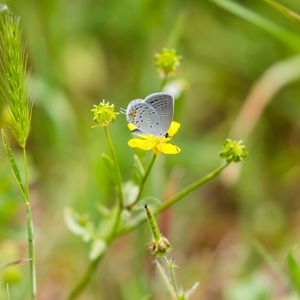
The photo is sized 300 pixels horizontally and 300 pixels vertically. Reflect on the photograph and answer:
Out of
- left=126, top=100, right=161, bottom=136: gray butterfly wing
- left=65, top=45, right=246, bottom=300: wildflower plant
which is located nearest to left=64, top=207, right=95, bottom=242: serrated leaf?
left=65, top=45, right=246, bottom=300: wildflower plant

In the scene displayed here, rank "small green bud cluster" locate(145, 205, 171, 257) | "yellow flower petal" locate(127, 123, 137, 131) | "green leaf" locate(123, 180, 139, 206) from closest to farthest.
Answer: "small green bud cluster" locate(145, 205, 171, 257), "yellow flower petal" locate(127, 123, 137, 131), "green leaf" locate(123, 180, 139, 206)

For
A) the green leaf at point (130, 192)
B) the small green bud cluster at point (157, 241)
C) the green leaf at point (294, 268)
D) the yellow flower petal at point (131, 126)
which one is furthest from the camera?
the green leaf at point (130, 192)

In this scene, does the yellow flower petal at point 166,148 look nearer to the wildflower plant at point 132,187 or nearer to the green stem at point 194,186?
the wildflower plant at point 132,187

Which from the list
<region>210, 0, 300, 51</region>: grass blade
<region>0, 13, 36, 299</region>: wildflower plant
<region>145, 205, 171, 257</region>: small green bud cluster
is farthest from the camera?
<region>210, 0, 300, 51</region>: grass blade

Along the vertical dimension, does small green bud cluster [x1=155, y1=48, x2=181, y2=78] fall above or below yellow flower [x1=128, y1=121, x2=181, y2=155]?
above

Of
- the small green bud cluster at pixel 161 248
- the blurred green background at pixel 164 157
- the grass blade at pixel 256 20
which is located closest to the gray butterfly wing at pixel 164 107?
the small green bud cluster at pixel 161 248

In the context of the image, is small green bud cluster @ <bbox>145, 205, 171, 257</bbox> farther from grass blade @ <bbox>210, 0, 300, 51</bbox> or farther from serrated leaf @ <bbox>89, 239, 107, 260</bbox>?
grass blade @ <bbox>210, 0, 300, 51</bbox>

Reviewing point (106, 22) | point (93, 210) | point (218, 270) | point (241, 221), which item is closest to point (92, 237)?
point (93, 210)

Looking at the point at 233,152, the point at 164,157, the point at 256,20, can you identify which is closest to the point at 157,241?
the point at 233,152
